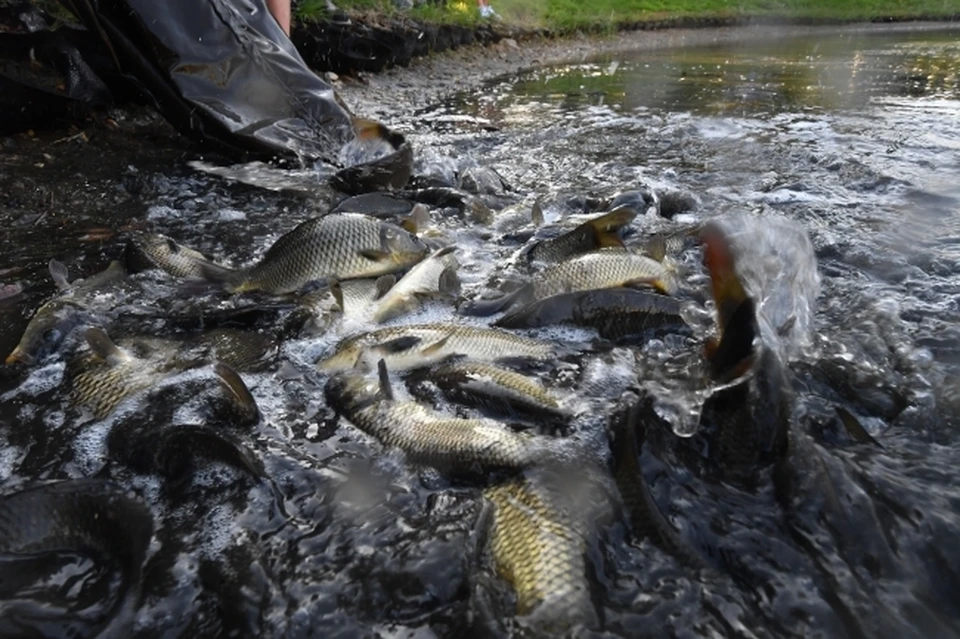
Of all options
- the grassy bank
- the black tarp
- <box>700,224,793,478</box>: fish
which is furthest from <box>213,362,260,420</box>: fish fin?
the grassy bank

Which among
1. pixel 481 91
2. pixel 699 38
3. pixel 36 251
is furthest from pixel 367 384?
pixel 699 38

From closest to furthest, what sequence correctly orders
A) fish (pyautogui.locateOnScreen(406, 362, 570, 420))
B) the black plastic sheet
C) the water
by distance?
the water, fish (pyautogui.locateOnScreen(406, 362, 570, 420)), the black plastic sheet

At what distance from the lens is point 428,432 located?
2.19 metres

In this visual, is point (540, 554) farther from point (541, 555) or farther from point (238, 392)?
point (238, 392)

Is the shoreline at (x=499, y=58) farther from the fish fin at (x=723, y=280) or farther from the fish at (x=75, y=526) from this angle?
the fish at (x=75, y=526)

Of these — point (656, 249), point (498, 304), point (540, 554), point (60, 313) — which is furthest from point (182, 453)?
point (656, 249)

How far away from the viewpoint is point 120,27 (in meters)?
4.89

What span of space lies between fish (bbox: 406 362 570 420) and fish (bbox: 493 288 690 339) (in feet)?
1.49

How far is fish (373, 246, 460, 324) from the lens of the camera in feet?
10.3

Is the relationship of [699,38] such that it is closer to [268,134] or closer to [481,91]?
[481,91]

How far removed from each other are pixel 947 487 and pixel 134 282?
139 inches

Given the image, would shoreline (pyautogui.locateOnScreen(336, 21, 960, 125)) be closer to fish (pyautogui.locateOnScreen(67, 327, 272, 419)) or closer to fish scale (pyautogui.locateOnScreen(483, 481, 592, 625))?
fish (pyautogui.locateOnScreen(67, 327, 272, 419))

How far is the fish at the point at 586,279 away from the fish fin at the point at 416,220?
89cm

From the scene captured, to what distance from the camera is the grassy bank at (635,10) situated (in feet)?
44.4
